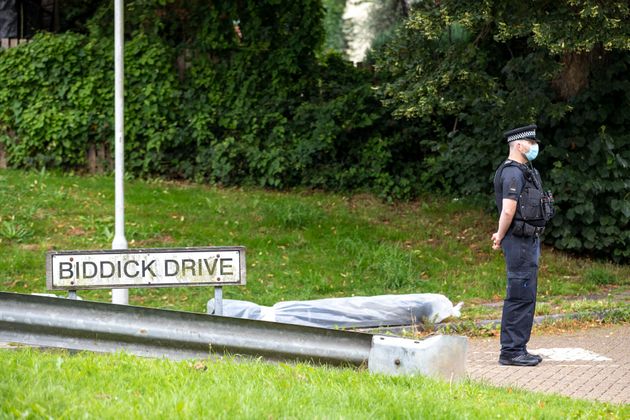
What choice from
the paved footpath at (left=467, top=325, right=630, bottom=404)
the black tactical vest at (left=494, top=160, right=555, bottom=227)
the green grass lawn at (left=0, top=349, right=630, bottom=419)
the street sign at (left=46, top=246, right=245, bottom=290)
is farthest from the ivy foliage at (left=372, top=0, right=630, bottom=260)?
the green grass lawn at (left=0, top=349, right=630, bottom=419)

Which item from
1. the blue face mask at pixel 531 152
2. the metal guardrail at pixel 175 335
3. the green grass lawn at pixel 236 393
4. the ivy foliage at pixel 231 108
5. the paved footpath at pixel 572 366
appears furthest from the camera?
the ivy foliage at pixel 231 108

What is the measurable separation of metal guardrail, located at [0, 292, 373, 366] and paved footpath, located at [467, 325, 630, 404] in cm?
141

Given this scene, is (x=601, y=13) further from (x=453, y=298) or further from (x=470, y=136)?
(x=470, y=136)

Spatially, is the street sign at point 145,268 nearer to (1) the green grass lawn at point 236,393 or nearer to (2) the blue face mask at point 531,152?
(1) the green grass lawn at point 236,393

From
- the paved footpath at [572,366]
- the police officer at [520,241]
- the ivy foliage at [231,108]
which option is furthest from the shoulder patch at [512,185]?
the ivy foliage at [231,108]

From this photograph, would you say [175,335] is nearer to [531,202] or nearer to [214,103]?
[531,202]

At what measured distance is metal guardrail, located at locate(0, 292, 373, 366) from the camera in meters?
6.46

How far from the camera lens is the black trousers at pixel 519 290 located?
8117 mm

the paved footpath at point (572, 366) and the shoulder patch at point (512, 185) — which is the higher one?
the shoulder patch at point (512, 185)

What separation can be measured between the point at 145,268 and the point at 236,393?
2245 mm

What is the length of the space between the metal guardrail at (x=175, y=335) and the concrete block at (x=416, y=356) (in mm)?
126

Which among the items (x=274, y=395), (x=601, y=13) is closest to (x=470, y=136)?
(x=601, y=13)

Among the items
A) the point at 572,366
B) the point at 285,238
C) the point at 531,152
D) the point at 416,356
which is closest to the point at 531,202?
the point at 531,152

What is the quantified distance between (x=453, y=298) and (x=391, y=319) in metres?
1.89
